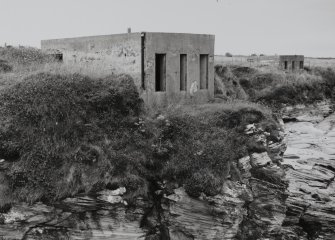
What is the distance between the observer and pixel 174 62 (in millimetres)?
16875

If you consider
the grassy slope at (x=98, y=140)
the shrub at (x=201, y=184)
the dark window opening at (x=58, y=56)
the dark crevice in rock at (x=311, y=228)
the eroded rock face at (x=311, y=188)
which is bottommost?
the dark crevice in rock at (x=311, y=228)

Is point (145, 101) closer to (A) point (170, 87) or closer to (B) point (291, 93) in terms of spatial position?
(A) point (170, 87)

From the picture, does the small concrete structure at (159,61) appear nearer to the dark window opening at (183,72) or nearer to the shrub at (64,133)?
the dark window opening at (183,72)

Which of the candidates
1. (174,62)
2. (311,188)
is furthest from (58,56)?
(311,188)

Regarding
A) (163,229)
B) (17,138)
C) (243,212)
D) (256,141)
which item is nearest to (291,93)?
(256,141)

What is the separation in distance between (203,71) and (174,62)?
2368mm

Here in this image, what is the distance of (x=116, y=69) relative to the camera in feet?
55.1

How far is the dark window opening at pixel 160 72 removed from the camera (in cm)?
1670

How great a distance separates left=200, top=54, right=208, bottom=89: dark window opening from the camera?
18672mm

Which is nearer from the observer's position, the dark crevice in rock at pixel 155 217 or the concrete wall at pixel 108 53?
the dark crevice in rock at pixel 155 217

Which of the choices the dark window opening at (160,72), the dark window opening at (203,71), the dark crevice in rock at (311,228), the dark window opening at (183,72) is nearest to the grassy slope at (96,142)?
the dark window opening at (160,72)

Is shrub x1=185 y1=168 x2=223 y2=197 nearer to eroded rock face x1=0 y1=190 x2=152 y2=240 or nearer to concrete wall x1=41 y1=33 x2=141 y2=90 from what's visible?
eroded rock face x1=0 y1=190 x2=152 y2=240

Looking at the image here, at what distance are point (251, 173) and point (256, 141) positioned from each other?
1.27m

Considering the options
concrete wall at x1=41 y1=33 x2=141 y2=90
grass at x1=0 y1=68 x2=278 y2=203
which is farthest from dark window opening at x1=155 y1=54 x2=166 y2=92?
grass at x1=0 y1=68 x2=278 y2=203
